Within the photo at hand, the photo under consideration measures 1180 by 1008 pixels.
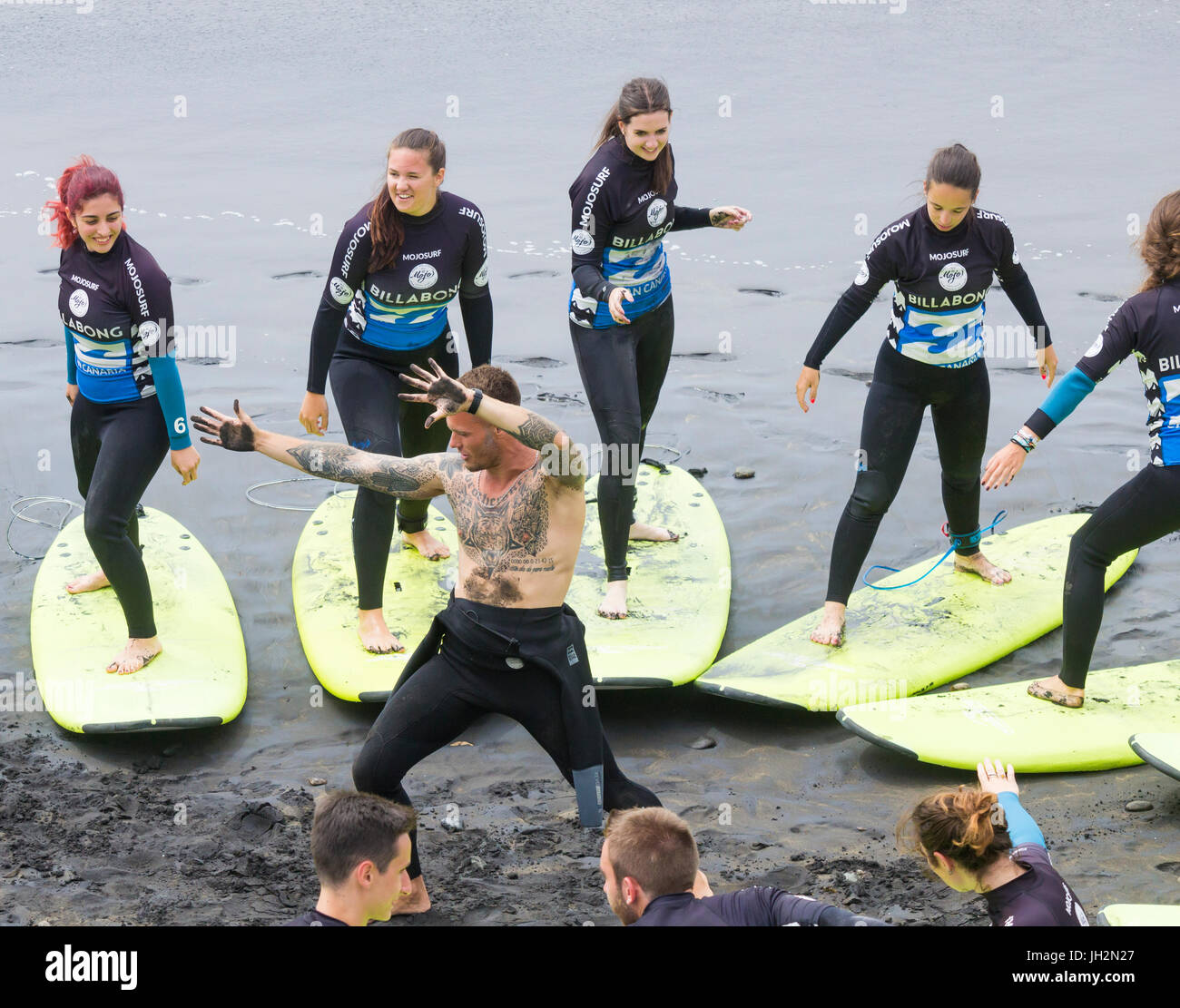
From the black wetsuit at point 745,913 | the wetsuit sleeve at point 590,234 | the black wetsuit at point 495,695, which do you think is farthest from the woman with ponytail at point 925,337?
the black wetsuit at point 745,913

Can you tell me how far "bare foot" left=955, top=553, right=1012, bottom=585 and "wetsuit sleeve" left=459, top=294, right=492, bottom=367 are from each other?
2.61 metres

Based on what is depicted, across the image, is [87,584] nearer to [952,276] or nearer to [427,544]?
[427,544]

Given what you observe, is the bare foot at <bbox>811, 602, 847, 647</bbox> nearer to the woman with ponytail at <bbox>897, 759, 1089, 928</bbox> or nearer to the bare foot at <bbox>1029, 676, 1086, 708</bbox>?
the bare foot at <bbox>1029, 676, 1086, 708</bbox>

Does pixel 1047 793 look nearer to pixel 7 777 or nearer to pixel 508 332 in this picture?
pixel 7 777

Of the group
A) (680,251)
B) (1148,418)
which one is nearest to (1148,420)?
Answer: (1148,418)

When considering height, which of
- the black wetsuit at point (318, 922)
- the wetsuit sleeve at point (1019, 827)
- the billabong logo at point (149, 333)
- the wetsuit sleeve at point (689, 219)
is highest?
the wetsuit sleeve at point (689, 219)

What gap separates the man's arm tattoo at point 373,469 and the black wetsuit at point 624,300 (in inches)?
71.3

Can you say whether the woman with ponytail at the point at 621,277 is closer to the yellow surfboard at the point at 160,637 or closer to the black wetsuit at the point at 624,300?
the black wetsuit at the point at 624,300

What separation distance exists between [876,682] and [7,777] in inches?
140

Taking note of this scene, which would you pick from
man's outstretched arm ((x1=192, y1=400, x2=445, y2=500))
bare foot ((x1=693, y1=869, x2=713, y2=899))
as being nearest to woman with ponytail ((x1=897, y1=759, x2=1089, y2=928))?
bare foot ((x1=693, y1=869, x2=713, y2=899))

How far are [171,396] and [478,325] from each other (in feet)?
4.71

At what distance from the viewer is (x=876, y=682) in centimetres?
590

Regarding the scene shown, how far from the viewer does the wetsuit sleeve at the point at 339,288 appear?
19.1 feet

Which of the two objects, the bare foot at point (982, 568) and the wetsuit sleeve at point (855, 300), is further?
the bare foot at point (982, 568)
